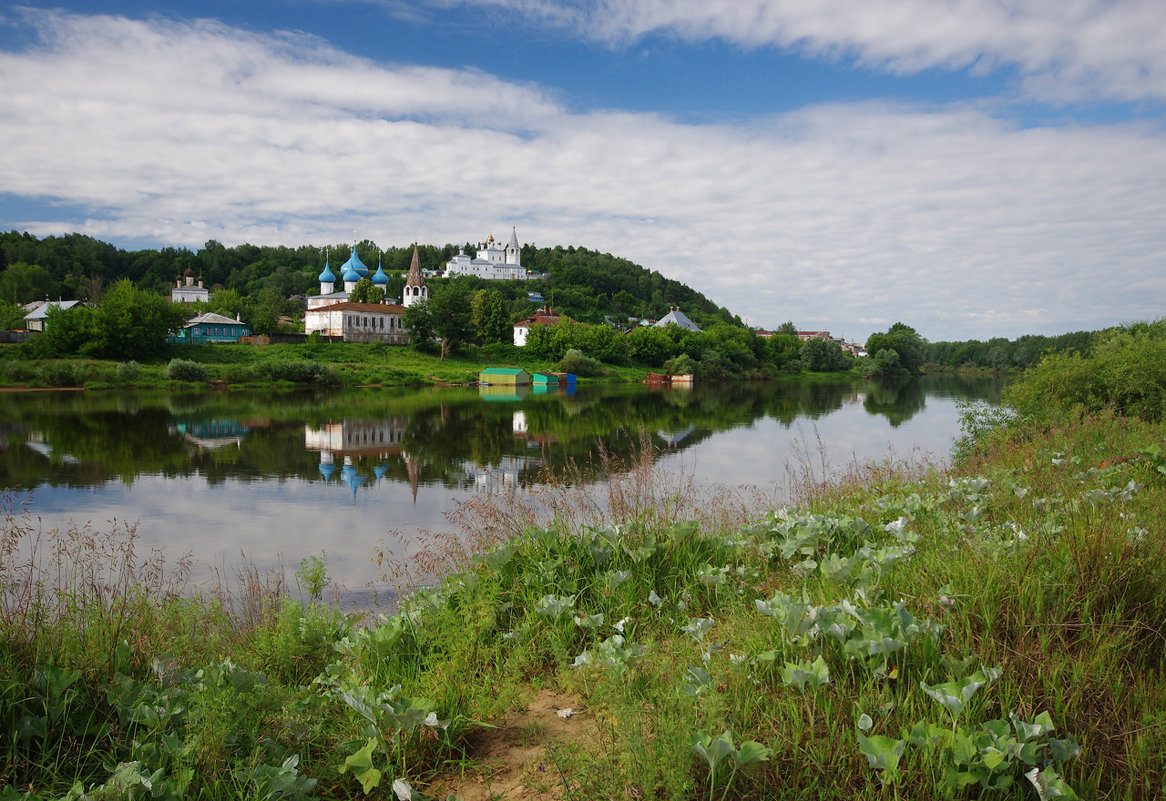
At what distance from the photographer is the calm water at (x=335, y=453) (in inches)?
472

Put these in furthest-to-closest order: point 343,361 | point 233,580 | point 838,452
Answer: point 343,361
point 838,452
point 233,580

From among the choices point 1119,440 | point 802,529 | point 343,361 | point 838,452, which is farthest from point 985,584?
point 343,361

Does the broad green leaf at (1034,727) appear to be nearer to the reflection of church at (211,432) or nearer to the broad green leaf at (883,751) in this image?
the broad green leaf at (883,751)

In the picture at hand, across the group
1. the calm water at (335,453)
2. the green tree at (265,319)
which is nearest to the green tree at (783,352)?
the calm water at (335,453)

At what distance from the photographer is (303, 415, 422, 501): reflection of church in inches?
686

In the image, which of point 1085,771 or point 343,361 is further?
point 343,361

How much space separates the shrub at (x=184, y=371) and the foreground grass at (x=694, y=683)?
4775 centimetres

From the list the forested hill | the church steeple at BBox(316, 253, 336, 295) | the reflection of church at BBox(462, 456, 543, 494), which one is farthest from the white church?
the reflection of church at BBox(462, 456, 543, 494)

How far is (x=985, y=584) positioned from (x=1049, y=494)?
8.26 ft

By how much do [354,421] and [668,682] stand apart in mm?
28774

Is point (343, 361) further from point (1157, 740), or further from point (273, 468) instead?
point (1157, 740)

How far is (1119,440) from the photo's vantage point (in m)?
9.50

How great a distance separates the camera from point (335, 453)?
Answer: 69.5ft

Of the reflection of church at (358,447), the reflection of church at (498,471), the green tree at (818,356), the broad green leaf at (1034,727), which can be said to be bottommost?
the reflection of church at (358,447)
